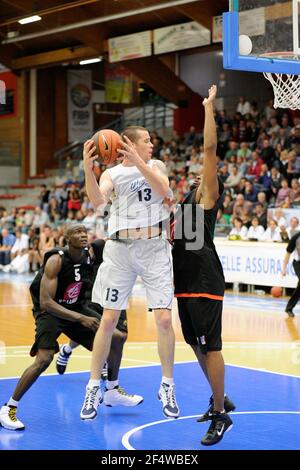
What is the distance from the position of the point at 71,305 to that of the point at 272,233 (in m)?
11.1

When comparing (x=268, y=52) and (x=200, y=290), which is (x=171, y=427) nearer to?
(x=200, y=290)

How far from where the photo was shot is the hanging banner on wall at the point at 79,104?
34625 mm

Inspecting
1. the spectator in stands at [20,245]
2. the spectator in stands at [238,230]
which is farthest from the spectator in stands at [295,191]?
the spectator in stands at [20,245]

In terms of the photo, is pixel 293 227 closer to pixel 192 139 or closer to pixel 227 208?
pixel 227 208

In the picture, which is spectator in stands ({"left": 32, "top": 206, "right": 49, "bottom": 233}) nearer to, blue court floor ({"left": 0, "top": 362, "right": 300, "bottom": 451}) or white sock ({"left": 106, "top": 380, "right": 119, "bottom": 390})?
blue court floor ({"left": 0, "top": 362, "right": 300, "bottom": 451})

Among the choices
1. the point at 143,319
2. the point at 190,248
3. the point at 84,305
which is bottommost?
the point at 143,319

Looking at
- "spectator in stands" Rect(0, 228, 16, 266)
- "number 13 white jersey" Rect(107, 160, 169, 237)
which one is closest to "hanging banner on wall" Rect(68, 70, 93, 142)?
"spectator in stands" Rect(0, 228, 16, 266)

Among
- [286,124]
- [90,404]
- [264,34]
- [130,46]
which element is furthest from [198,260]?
[130,46]

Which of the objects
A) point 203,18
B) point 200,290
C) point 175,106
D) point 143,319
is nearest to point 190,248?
point 200,290

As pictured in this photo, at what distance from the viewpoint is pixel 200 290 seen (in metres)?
6.23

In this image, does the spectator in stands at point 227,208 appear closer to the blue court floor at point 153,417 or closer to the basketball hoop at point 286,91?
the basketball hoop at point 286,91

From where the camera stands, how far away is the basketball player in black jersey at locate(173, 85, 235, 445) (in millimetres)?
6117

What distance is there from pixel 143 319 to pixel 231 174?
8651 mm

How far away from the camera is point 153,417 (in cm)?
701
